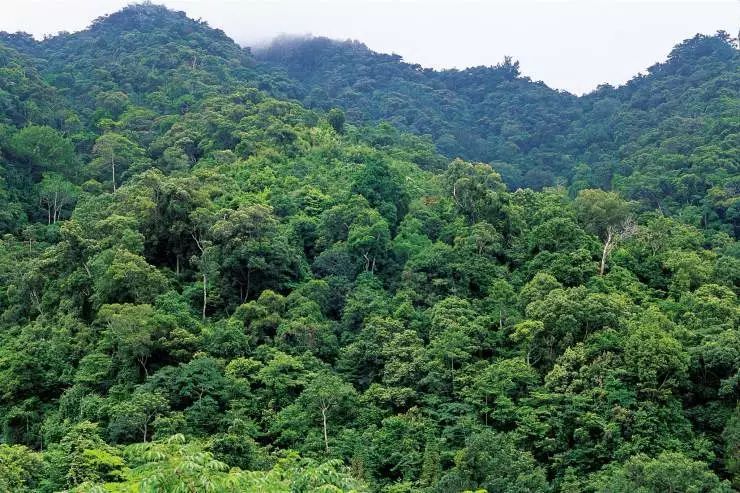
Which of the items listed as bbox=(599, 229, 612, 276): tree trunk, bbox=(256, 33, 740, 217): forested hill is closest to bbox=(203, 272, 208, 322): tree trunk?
bbox=(599, 229, 612, 276): tree trunk

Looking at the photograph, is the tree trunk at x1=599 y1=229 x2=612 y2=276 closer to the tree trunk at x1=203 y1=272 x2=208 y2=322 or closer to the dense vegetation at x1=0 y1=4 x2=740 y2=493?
the dense vegetation at x1=0 y1=4 x2=740 y2=493

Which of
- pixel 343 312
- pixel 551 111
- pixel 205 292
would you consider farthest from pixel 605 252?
pixel 551 111

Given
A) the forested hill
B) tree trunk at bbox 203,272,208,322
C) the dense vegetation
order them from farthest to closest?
the forested hill < tree trunk at bbox 203,272,208,322 < the dense vegetation

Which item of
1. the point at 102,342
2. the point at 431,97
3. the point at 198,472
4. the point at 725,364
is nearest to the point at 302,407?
the point at 102,342

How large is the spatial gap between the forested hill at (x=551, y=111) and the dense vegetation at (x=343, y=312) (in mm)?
706

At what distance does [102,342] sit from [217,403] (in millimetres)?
4958

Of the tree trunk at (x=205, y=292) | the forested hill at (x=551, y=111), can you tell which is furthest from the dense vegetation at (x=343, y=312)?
the forested hill at (x=551, y=111)

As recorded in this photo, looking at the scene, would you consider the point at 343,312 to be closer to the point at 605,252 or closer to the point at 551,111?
the point at 605,252

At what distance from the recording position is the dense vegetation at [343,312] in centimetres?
2036

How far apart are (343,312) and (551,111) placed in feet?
149

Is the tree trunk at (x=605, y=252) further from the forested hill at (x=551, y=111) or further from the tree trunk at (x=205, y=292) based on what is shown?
the tree trunk at (x=205, y=292)

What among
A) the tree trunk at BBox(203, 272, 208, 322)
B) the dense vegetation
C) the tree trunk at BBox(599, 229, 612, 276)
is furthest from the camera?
the tree trunk at BBox(599, 229, 612, 276)

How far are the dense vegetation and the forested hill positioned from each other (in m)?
0.71

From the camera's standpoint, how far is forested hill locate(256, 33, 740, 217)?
46.2 m
